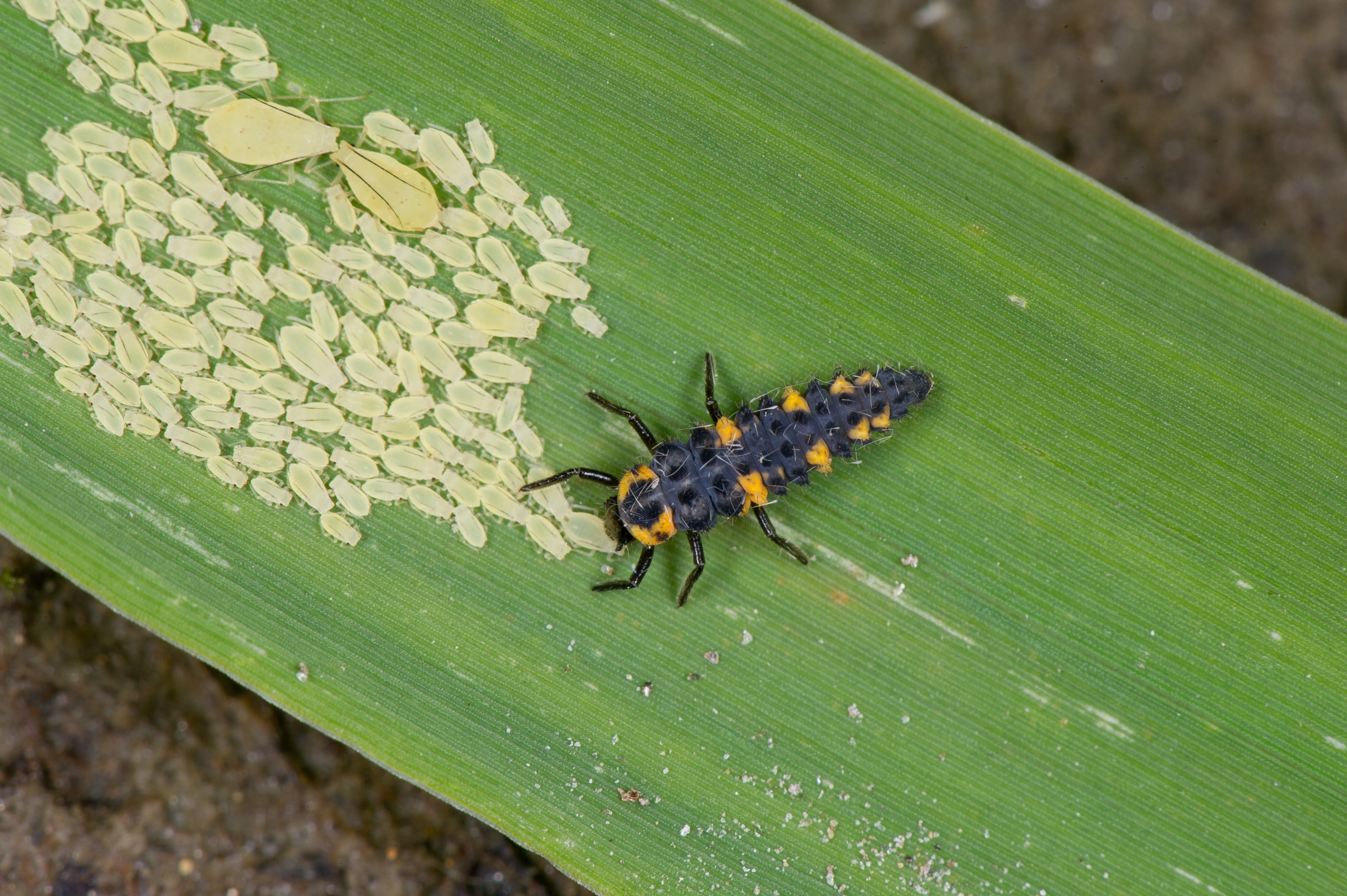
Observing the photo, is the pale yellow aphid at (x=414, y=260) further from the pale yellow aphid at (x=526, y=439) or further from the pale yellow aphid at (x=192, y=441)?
the pale yellow aphid at (x=192, y=441)

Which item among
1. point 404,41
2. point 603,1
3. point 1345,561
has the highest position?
point 603,1

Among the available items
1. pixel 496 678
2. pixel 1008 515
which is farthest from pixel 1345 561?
pixel 496 678

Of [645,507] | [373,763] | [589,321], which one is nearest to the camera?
[645,507]

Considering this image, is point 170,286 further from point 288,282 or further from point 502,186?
point 502,186

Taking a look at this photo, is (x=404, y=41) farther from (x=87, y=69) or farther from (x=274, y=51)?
(x=87, y=69)

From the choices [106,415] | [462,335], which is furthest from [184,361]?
[462,335]

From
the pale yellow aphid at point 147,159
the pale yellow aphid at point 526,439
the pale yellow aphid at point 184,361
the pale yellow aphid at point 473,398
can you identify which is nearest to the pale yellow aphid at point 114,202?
the pale yellow aphid at point 147,159
